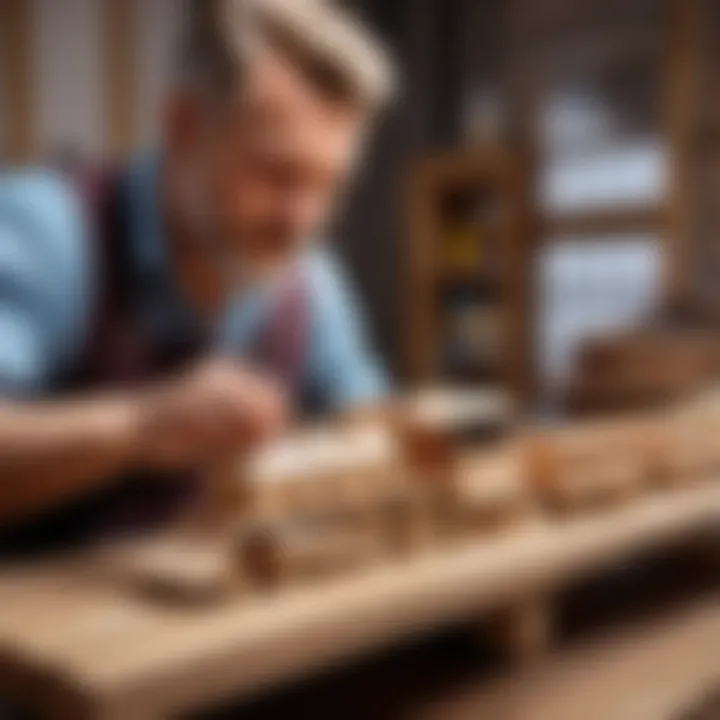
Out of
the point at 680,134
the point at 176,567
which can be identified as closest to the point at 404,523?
the point at 176,567

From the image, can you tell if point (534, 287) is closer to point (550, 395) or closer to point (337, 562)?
point (550, 395)

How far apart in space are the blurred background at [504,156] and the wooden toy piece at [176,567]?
0.21 meters

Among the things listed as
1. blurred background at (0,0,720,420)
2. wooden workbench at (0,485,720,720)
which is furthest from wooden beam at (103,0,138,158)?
wooden workbench at (0,485,720,720)

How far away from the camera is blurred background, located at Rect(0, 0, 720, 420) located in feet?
2.31

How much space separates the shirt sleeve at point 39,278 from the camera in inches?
26.4

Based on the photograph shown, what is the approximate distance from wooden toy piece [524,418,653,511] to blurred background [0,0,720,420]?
0.07 meters

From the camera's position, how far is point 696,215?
1.08 m

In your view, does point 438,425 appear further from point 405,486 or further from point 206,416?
point 206,416

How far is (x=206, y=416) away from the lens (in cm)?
69

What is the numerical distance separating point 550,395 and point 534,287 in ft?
0.28

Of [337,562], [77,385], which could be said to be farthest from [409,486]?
[77,385]

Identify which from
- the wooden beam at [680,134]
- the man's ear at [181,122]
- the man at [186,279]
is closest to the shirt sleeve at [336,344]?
the man at [186,279]

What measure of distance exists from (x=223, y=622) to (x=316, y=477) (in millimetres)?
184

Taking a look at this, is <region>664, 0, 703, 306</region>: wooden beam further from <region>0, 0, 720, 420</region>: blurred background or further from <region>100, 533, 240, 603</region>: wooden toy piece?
<region>100, 533, 240, 603</region>: wooden toy piece
